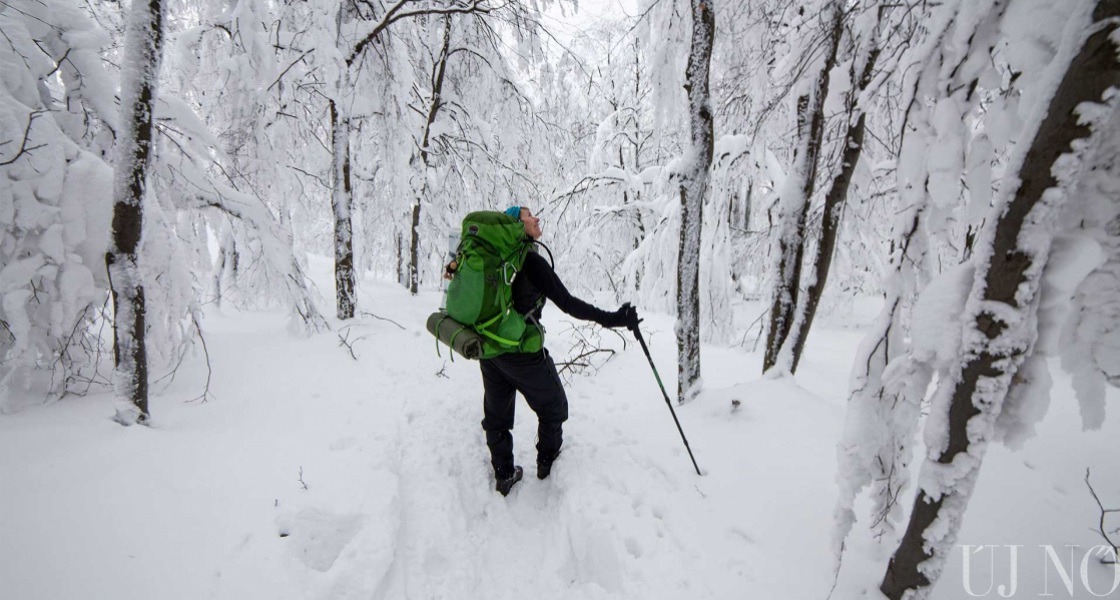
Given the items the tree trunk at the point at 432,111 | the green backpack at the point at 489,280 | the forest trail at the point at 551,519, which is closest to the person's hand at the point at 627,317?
the green backpack at the point at 489,280

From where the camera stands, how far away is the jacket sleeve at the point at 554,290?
2.82 meters

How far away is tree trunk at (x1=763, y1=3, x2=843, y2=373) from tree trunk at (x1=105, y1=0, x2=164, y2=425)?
4978 millimetres

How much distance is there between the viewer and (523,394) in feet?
9.64

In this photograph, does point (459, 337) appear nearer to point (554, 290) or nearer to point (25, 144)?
point (554, 290)

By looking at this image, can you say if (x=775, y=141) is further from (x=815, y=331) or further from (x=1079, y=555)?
(x=815, y=331)

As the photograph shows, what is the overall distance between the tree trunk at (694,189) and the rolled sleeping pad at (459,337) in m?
2.06

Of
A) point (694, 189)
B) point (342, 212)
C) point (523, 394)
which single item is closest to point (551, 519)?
point (523, 394)

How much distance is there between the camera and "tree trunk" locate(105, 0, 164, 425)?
2.55 meters

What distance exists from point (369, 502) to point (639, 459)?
1966mm

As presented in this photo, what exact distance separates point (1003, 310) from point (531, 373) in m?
2.31

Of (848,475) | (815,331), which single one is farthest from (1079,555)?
(815,331)

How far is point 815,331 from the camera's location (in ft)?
31.5

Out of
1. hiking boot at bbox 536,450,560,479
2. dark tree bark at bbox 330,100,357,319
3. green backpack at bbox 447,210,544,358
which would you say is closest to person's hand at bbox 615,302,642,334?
green backpack at bbox 447,210,544,358

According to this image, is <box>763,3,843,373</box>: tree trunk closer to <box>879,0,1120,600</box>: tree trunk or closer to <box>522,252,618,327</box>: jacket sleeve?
<box>522,252,618,327</box>: jacket sleeve
